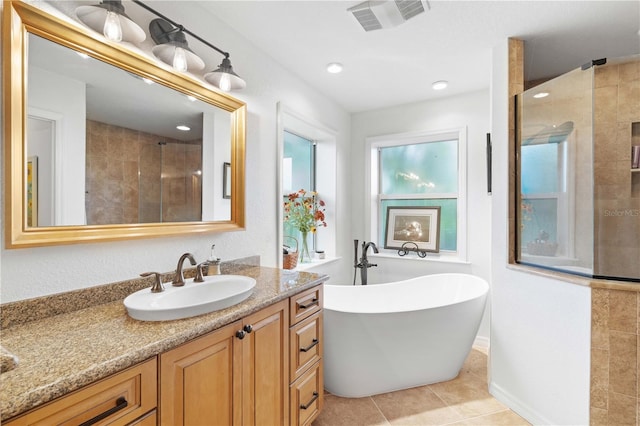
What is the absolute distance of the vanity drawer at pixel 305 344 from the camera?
4.93 feet

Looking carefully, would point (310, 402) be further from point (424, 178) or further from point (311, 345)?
point (424, 178)

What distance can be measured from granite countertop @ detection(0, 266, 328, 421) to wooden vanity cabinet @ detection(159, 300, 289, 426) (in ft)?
0.18

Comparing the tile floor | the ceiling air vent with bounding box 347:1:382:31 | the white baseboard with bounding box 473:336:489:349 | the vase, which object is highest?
the ceiling air vent with bounding box 347:1:382:31

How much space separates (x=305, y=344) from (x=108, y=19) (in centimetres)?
177

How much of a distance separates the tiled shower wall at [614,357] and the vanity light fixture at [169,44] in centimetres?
243

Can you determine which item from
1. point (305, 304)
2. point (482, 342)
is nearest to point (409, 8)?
point (305, 304)

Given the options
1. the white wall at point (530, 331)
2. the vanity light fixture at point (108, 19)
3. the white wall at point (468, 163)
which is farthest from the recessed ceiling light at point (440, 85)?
the vanity light fixture at point (108, 19)

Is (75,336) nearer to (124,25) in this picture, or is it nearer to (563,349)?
(124,25)

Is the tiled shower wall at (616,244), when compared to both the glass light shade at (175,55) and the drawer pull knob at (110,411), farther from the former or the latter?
the glass light shade at (175,55)

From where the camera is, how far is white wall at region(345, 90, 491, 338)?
286 cm

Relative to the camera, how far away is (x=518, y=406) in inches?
74.3

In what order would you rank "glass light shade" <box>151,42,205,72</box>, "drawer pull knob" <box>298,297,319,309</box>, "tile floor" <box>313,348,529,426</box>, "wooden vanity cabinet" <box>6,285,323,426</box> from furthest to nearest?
"tile floor" <box>313,348,529,426</box> < "drawer pull knob" <box>298,297,319,309</box> < "glass light shade" <box>151,42,205,72</box> < "wooden vanity cabinet" <box>6,285,323,426</box>

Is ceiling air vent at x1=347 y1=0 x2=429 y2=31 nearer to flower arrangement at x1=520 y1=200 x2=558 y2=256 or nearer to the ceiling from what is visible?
the ceiling

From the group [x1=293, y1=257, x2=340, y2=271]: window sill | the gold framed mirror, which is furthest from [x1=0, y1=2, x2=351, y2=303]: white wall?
[x1=293, y1=257, x2=340, y2=271]: window sill
